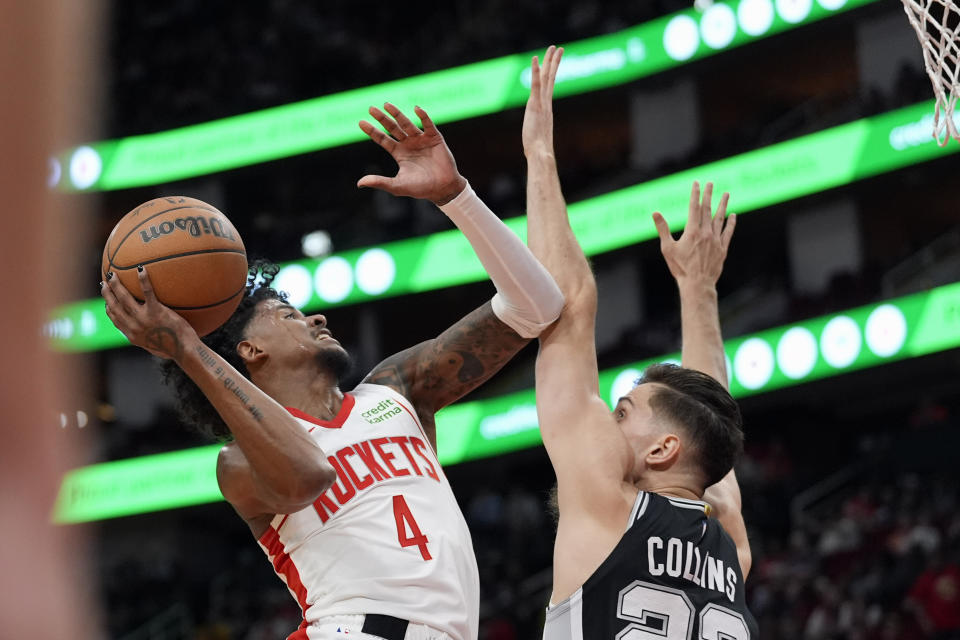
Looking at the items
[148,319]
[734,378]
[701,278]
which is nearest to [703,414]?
[701,278]

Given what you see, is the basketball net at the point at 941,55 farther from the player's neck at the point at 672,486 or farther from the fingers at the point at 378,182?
the fingers at the point at 378,182

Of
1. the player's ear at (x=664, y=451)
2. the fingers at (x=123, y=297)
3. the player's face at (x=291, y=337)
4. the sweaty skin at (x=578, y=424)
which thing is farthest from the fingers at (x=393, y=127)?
the player's ear at (x=664, y=451)

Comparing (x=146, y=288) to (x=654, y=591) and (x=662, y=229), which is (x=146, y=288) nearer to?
(x=654, y=591)

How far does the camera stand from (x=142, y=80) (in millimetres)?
25969

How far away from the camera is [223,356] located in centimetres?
427

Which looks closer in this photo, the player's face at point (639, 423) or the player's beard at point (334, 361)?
the player's face at point (639, 423)

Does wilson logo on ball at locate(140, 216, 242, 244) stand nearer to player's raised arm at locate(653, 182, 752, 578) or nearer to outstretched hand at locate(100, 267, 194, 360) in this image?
outstretched hand at locate(100, 267, 194, 360)

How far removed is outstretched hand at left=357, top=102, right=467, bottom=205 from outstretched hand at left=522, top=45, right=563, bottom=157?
1.27 feet

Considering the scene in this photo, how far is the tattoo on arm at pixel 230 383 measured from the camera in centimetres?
343

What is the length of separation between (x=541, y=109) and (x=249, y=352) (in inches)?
49.7

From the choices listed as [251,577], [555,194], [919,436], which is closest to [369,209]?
[251,577]

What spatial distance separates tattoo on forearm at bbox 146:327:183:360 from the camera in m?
3.40

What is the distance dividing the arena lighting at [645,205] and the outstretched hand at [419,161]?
38.9 ft

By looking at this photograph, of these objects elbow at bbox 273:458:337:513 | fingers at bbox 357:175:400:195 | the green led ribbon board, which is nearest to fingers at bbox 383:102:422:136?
fingers at bbox 357:175:400:195
